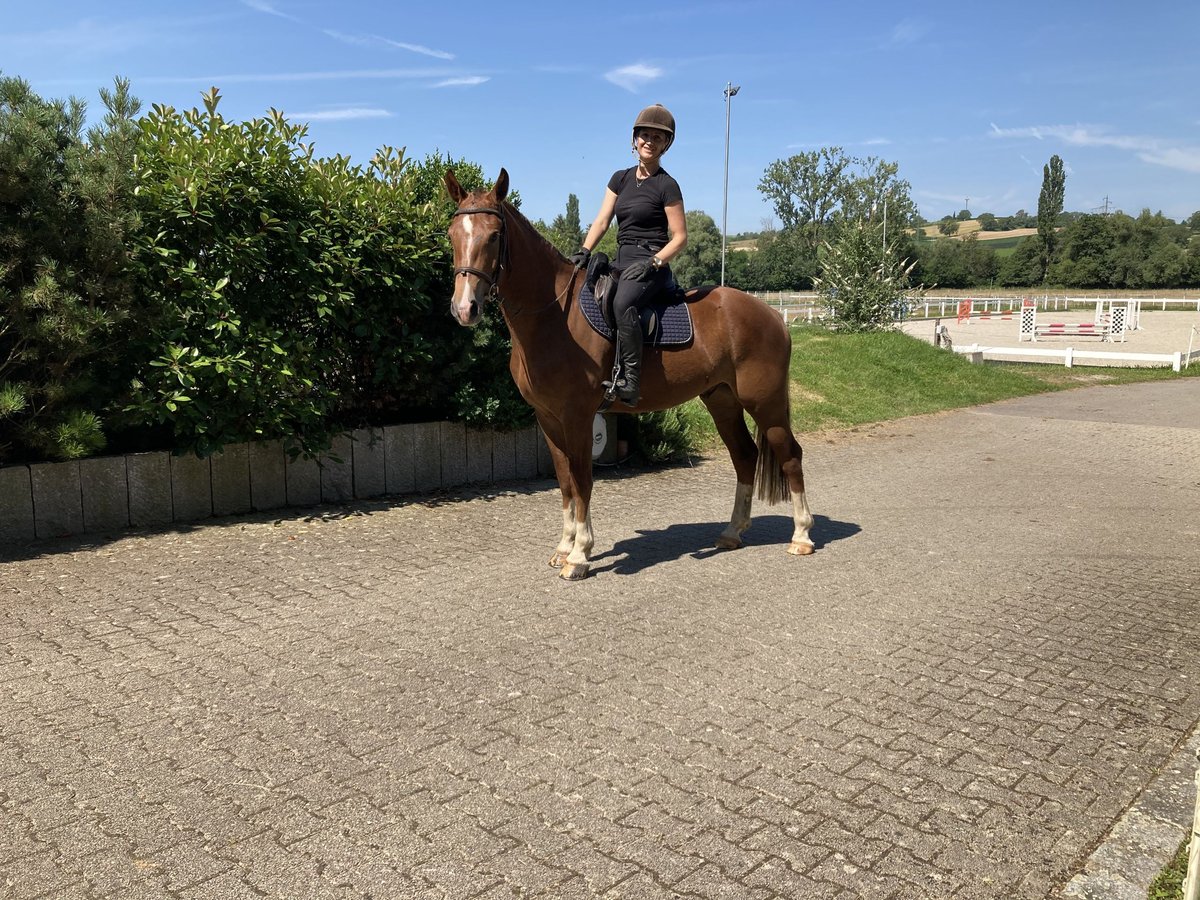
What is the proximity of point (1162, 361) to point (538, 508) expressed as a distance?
2211 centimetres

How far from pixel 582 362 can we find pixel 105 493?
4049 millimetres

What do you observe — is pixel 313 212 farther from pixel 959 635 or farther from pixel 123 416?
pixel 959 635

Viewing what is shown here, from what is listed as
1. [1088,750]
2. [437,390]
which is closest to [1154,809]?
[1088,750]

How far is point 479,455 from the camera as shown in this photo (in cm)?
939

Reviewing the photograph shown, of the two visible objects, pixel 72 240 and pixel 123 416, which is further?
pixel 123 416

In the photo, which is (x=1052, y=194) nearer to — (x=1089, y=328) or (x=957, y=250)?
(x=957, y=250)

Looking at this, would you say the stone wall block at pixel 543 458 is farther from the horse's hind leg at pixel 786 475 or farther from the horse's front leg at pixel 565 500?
the horse's front leg at pixel 565 500

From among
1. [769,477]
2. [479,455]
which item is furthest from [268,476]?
[769,477]

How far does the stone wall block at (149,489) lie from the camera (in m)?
7.17

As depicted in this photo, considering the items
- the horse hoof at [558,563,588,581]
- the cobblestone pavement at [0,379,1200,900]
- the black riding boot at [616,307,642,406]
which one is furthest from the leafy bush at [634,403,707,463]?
the horse hoof at [558,563,588,581]

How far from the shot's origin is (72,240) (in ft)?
Answer: 21.3

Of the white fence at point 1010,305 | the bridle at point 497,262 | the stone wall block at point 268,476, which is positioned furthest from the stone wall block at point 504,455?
the white fence at point 1010,305

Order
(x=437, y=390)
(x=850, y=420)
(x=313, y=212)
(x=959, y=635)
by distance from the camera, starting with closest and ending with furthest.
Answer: (x=959, y=635)
(x=313, y=212)
(x=437, y=390)
(x=850, y=420)

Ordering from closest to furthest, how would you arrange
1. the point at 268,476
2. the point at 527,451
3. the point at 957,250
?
the point at 268,476
the point at 527,451
the point at 957,250
